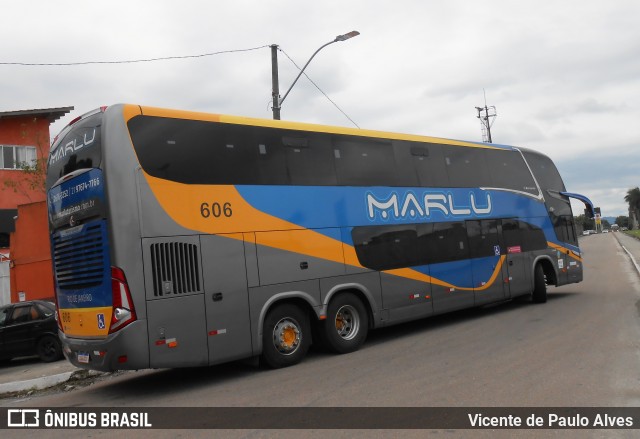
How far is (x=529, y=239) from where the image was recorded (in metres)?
14.4

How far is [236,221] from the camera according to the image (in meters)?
8.25

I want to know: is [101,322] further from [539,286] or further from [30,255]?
[30,255]

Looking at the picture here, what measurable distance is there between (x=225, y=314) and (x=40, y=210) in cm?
1477

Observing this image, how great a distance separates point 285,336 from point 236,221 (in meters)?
1.99

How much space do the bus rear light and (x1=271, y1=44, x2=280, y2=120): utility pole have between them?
9.58m

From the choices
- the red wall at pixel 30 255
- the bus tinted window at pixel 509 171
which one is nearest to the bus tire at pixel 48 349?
the red wall at pixel 30 255

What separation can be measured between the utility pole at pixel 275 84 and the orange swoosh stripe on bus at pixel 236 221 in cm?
736

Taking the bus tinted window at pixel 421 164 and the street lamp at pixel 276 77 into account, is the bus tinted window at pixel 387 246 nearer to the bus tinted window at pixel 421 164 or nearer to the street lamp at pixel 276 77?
the bus tinted window at pixel 421 164

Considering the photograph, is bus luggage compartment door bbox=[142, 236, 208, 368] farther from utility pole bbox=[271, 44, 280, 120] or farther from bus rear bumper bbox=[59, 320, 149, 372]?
utility pole bbox=[271, 44, 280, 120]

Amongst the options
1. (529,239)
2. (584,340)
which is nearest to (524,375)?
(584,340)

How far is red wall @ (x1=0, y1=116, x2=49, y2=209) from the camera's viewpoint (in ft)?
86.4

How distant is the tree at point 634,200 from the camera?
14088 centimetres

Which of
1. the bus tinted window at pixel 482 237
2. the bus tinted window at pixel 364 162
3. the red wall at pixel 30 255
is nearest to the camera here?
the bus tinted window at pixel 364 162
